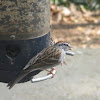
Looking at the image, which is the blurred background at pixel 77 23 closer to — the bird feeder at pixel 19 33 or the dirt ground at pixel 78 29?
the dirt ground at pixel 78 29

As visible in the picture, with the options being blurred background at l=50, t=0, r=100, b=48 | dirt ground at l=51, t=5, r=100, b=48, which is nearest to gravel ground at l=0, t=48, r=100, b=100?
dirt ground at l=51, t=5, r=100, b=48

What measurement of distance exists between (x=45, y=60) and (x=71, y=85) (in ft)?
9.48

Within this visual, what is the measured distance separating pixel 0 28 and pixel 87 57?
4948mm

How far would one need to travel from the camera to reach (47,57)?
129 inches

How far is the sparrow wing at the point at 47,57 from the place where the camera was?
3.21 metres

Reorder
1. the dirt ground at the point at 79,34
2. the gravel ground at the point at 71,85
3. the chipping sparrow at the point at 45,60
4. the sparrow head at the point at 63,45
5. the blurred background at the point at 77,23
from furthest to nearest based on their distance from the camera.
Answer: the blurred background at the point at 77,23
the dirt ground at the point at 79,34
the gravel ground at the point at 71,85
the sparrow head at the point at 63,45
the chipping sparrow at the point at 45,60

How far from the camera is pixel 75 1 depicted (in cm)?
1009

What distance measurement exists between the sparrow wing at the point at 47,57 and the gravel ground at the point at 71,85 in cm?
128

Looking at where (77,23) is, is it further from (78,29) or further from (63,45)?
(63,45)

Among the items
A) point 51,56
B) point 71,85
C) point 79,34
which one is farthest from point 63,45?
point 79,34

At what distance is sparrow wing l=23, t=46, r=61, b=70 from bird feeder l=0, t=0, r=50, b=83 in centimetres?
18

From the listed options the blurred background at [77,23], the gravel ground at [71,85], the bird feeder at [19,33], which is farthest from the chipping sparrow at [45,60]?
the blurred background at [77,23]

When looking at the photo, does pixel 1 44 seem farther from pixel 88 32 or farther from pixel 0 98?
pixel 88 32

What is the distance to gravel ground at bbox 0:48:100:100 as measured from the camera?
5.42 metres
